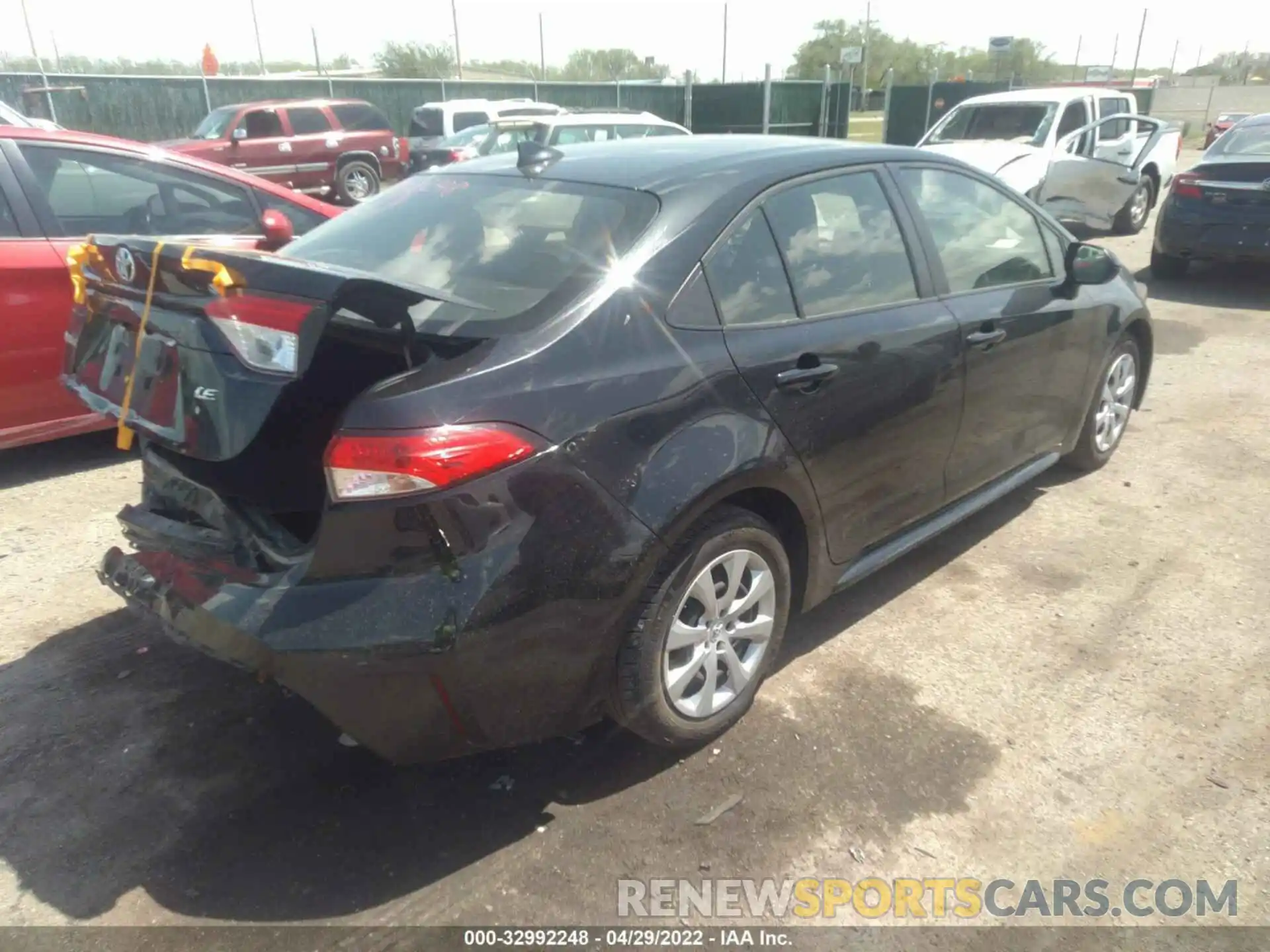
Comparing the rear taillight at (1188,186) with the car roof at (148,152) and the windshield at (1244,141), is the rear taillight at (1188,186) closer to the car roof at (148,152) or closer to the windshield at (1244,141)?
the windshield at (1244,141)

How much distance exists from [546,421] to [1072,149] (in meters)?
11.8

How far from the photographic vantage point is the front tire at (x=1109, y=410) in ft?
15.4

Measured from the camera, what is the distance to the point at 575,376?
2350 millimetres

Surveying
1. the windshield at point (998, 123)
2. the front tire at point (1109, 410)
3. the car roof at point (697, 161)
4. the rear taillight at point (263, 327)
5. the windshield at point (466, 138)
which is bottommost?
the front tire at point (1109, 410)

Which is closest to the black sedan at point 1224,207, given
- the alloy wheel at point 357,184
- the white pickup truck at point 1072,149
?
the white pickup truck at point 1072,149

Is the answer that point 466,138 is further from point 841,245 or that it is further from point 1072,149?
point 841,245

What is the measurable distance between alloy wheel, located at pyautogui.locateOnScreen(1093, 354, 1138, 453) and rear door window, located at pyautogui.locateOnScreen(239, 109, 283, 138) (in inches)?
630

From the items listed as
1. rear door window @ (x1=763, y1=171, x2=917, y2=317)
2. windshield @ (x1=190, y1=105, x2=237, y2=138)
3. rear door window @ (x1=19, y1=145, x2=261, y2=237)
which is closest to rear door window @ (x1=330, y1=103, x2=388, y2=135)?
windshield @ (x1=190, y1=105, x2=237, y2=138)

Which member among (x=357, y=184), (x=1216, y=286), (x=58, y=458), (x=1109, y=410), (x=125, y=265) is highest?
(x=125, y=265)

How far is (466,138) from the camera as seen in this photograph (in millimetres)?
15844

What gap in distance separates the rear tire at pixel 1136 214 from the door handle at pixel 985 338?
34.6ft

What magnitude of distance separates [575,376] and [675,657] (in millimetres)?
885

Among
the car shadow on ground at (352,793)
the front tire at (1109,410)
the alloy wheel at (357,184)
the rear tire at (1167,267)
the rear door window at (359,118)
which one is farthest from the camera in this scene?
the rear door window at (359,118)

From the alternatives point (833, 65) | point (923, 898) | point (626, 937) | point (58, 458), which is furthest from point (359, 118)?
point (833, 65)
